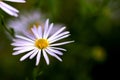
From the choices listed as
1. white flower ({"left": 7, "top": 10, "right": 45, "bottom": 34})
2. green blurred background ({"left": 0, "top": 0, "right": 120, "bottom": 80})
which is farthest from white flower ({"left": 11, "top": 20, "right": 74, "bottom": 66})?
white flower ({"left": 7, "top": 10, "right": 45, "bottom": 34})

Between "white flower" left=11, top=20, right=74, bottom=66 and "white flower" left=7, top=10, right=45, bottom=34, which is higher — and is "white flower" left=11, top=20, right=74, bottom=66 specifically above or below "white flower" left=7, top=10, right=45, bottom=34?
below

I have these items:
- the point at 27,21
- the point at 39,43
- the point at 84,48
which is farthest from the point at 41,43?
the point at 27,21

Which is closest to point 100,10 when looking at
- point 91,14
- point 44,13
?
point 91,14

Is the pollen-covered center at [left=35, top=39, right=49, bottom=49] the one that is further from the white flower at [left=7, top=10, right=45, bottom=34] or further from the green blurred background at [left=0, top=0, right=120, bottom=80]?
the white flower at [left=7, top=10, right=45, bottom=34]

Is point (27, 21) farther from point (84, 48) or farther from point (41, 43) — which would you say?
point (41, 43)

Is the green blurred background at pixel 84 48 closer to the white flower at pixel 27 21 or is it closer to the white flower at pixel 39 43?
the white flower at pixel 27 21

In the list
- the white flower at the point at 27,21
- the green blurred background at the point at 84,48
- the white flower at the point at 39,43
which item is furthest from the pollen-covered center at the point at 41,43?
the white flower at the point at 27,21
